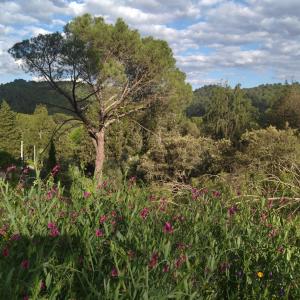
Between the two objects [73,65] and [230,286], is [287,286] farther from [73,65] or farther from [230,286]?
[73,65]

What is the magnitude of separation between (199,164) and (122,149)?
27.7ft

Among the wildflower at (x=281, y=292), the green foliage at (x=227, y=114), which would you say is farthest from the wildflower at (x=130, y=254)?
the green foliage at (x=227, y=114)

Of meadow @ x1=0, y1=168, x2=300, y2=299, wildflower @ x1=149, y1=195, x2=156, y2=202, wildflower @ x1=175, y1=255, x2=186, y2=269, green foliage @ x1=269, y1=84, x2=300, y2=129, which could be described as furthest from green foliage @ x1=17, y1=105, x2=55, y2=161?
wildflower @ x1=175, y1=255, x2=186, y2=269

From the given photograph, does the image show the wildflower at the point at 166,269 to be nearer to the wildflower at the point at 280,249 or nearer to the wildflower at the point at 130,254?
the wildflower at the point at 130,254

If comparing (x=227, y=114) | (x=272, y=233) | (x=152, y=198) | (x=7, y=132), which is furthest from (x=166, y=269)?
(x=7, y=132)

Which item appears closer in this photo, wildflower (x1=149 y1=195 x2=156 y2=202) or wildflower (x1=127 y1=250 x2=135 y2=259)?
wildflower (x1=127 y1=250 x2=135 y2=259)

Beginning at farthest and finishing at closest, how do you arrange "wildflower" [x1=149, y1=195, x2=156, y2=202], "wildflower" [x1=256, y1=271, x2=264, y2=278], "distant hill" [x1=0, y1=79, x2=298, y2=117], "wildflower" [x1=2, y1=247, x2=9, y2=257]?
"distant hill" [x1=0, y1=79, x2=298, y2=117] → "wildflower" [x1=149, y1=195, x2=156, y2=202] → "wildflower" [x1=256, y1=271, x2=264, y2=278] → "wildflower" [x1=2, y1=247, x2=9, y2=257]

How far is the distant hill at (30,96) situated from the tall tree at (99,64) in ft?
2.04

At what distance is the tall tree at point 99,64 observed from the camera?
13.4 m

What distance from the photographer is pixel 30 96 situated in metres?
17.4

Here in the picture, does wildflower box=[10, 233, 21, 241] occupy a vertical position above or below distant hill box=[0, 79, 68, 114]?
below

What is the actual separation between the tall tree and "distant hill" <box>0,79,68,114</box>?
621 mm

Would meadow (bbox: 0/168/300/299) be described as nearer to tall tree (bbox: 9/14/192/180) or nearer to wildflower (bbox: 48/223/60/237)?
wildflower (bbox: 48/223/60/237)

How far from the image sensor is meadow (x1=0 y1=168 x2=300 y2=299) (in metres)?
1.68
